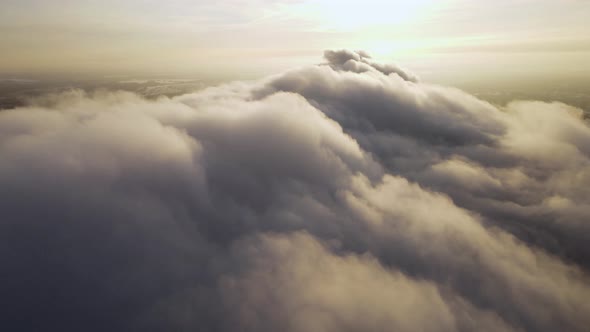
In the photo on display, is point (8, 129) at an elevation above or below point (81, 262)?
above

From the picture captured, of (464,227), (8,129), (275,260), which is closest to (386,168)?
(464,227)

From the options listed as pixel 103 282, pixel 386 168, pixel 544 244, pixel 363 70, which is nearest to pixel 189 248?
pixel 103 282

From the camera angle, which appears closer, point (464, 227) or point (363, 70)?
point (464, 227)

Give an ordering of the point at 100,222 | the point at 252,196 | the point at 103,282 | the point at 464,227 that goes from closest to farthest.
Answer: the point at 103,282 < the point at 100,222 < the point at 252,196 < the point at 464,227

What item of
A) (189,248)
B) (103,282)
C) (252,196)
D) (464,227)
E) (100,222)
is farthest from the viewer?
(464,227)

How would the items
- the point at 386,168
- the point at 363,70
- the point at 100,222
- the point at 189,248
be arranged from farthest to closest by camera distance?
1. the point at 363,70
2. the point at 386,168
3. the point at 189,248
4. the point at 100,222

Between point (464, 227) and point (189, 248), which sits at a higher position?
point (189, 248)

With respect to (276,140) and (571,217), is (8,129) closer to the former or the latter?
(276,140)

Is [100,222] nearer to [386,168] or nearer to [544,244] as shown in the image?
[386,168]

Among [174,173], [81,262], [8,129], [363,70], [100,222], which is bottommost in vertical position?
[81,262]
